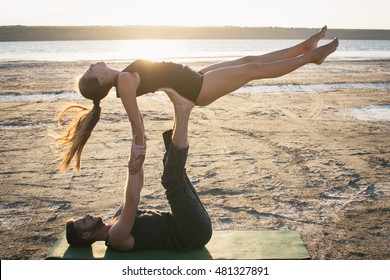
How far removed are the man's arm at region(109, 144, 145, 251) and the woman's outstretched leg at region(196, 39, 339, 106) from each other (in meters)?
0.97

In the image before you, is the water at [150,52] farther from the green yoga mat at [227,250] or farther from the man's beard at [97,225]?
the man's beard at [97,225]

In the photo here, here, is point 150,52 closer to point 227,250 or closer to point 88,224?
point 88,224

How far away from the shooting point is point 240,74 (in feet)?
15.9

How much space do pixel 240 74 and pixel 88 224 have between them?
2201mm

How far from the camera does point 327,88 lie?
700 inches

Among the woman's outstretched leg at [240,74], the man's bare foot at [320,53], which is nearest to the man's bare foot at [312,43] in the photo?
the man's bare foot at [320,53]

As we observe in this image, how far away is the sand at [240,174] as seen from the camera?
5793 millimetres

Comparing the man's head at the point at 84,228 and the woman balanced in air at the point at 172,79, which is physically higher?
the woman balanced in air at the point at 172,79

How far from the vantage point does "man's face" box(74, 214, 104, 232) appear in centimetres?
472

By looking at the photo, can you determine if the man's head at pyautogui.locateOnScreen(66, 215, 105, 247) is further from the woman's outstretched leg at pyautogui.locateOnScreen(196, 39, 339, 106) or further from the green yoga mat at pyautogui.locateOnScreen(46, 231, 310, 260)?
the woman's outstretched leg at pyautogui.locateOnScreen(196, 39, 339, 106)

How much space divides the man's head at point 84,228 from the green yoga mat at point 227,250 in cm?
14

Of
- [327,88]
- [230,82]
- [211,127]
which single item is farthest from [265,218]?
[327,88]

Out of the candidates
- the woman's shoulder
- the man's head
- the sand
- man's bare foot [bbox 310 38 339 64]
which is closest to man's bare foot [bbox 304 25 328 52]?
man's bare foot [bbox 310 38 339 64]

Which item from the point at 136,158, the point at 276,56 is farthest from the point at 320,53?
the point at 136,158
